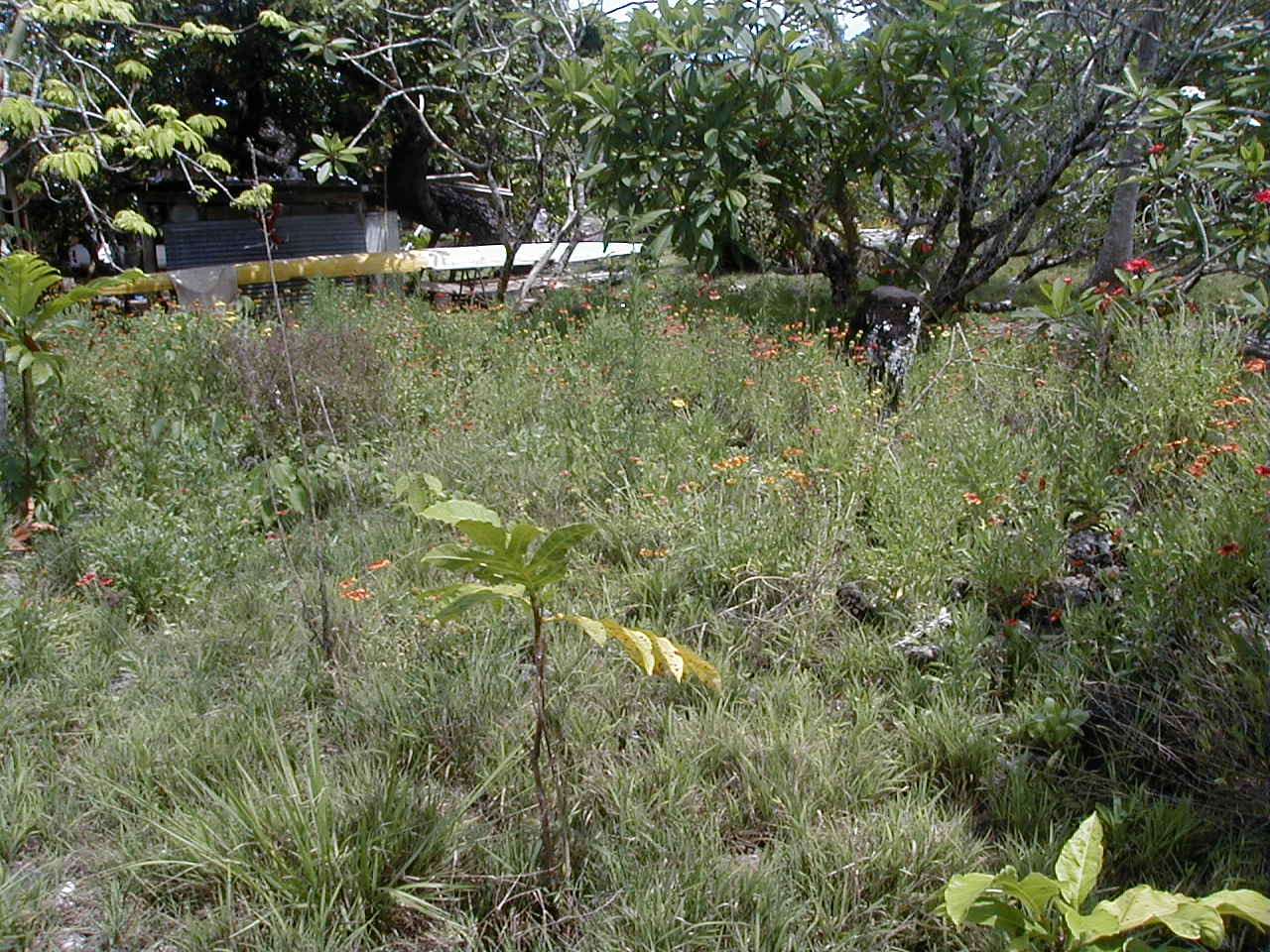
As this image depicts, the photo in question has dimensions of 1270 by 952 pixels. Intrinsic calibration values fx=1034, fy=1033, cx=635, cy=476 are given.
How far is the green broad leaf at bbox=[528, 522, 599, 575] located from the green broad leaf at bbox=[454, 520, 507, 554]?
7cm

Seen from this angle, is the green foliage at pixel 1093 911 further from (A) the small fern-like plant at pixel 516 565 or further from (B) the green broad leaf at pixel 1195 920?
(A) the small fern-like plant at pixel 516 565

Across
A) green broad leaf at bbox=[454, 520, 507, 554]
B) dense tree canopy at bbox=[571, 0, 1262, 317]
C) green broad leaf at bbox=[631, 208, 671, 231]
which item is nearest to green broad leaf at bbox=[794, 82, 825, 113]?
Answer: dense tree canopy at bbox=[571, 0, 1262, 317]

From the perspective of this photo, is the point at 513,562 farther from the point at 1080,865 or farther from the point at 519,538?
the point at 1080,865

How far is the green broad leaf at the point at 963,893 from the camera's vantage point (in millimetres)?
1618

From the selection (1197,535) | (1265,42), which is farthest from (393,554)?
(1265,42)

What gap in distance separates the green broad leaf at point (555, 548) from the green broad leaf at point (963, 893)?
84 cm

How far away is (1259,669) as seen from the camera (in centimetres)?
243

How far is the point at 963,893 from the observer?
163cm

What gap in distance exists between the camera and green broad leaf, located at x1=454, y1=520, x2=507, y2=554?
1863 mm

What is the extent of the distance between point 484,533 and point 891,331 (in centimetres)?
468

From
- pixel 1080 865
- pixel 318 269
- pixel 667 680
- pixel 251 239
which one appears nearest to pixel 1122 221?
pixel 667 680

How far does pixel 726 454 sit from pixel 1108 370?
1741 millimetres

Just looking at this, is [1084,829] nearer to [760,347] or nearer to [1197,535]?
[1197,535]

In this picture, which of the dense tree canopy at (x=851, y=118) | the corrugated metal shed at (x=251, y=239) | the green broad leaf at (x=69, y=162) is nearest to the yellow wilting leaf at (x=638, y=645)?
the dense tree canopy at (x=851, y=118)
